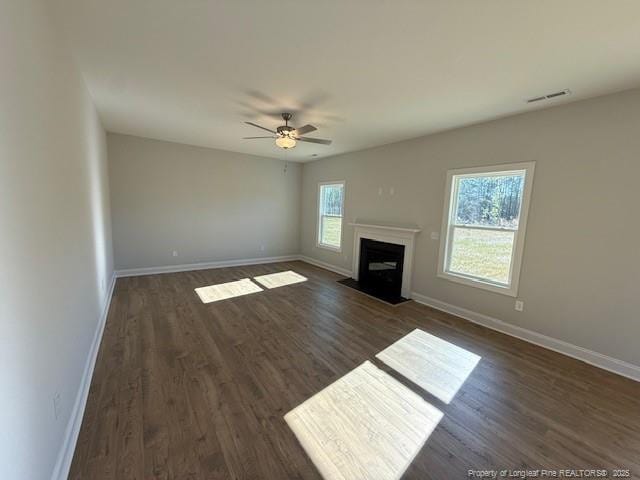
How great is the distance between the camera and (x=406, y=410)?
2.07 metres

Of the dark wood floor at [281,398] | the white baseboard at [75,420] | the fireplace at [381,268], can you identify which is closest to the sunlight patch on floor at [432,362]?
the dark wood floor at [281,398]

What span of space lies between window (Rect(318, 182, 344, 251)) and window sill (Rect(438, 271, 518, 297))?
261 centimetres

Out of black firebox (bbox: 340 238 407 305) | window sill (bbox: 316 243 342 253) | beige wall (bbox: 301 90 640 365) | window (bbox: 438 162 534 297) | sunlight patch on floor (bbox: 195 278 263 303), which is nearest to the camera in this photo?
beige wall (bbox: 301 90 640 365)

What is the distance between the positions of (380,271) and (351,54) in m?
3.76

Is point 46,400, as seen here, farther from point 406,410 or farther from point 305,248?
point 305,248

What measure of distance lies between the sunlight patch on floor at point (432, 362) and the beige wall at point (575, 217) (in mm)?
1055

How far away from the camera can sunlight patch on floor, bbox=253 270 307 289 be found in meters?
5.08

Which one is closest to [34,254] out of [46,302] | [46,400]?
[46,302]

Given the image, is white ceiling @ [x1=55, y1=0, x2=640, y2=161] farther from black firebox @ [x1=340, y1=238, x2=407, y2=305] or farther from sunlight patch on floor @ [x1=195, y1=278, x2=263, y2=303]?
sunlight patch on floor @ [x1=195, y1=278, x2=263, y2=303]

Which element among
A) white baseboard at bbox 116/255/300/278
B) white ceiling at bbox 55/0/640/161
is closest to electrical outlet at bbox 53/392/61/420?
white ceiling at bbox 55/0/640/161

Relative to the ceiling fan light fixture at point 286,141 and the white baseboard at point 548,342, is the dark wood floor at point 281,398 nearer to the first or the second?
the white baseboard at point 548,342

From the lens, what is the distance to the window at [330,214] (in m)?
6.18

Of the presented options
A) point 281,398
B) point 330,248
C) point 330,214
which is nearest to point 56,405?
point 281,398

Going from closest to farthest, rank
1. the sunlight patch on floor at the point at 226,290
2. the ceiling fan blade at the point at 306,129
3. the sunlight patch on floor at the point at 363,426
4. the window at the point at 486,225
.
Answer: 1. the sunlight patch on floor at the point at 363,426
2. the ceiling fan blade at the point at 306,129
3. the window at the point at 486,225
4. the sunlight patch on floor at the point at 226,290
